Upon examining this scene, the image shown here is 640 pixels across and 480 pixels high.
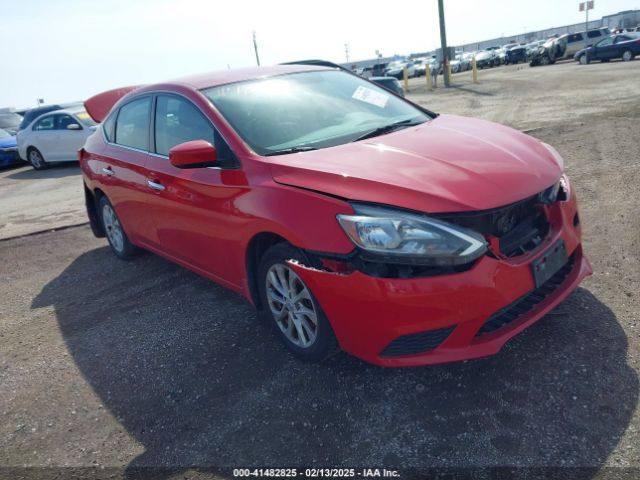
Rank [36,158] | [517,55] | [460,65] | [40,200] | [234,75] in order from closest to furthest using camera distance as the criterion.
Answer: [234,75] → [40,200] → [36,158] → [517,55] → [460,65]

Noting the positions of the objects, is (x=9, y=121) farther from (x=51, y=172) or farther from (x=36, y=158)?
(x=51, y=172)

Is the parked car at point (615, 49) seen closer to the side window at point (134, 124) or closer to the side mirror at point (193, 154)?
the side window at point (134, 124)

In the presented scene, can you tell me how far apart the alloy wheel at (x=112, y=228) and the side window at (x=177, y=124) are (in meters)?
1.51

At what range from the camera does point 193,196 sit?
3.64 meters

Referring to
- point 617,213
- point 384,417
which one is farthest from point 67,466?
point 617,213

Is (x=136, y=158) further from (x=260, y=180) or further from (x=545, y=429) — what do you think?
(x=545, y=429)

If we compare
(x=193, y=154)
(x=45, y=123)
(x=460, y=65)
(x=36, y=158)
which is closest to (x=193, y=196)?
(x=193, y=154)

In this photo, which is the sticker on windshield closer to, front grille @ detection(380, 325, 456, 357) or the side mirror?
the side mirror

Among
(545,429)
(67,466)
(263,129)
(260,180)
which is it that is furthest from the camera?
(263,129)

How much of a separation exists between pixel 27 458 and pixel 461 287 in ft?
7.79

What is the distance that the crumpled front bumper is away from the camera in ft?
8.06

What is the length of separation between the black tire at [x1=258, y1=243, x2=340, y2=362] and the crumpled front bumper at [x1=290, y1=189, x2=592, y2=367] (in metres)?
0.11

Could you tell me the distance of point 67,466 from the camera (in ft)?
8.73

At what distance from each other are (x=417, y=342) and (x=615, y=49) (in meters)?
28.9
